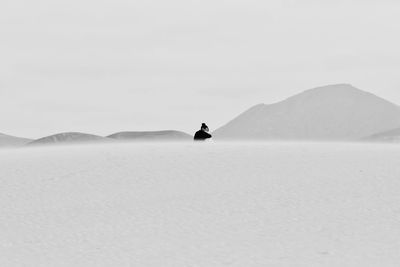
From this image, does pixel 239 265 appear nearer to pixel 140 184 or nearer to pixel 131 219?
pixel 131 219

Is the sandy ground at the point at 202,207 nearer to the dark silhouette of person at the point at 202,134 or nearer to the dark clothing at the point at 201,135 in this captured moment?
the dark silhouette of person at the point at 202,134

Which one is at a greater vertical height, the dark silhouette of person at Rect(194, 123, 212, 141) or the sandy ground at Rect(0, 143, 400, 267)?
A: the dark silhouette of person at Rect(194, 123, 212, 141)

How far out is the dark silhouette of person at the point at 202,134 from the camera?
31892mm

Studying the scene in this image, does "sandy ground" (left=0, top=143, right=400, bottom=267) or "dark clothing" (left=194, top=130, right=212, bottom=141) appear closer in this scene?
"sandy ground" (left=0, top=143, right=400, bottom=267)

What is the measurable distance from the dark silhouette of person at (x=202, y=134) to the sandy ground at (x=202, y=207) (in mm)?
1767

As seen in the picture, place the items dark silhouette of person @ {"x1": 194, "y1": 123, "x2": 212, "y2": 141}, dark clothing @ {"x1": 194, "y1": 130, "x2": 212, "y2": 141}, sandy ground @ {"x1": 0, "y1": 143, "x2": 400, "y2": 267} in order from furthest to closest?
dark clothing @ {"x1": 194, "y1": 130, "x2": 212, "y2": 141} < dark silhouette of person @ {"x1": 194, "y1": 123, "x2": 212, "y2": 141} < sandy ground @ {"x1": 0, "y1": 143, "x2": 400, "y2": 267}

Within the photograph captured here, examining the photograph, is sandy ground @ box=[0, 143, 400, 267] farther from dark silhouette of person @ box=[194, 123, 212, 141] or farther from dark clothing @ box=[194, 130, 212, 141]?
dark clothing @ box=[194, 130, 212, 141]

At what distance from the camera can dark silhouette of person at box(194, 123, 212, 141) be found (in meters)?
31.9

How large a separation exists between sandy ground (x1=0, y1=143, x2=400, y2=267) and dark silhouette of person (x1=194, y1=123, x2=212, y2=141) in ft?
5.80

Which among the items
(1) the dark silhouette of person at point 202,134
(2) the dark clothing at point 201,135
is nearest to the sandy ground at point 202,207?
(1) the dark silhouette of person at point 202,134

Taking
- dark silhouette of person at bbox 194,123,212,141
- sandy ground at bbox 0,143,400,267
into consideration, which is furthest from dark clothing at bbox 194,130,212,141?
sandy ground at bbox 0,143,400,267

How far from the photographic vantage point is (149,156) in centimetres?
2809

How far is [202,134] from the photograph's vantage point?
106 ft


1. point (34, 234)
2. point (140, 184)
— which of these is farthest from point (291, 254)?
point (140, 184)
